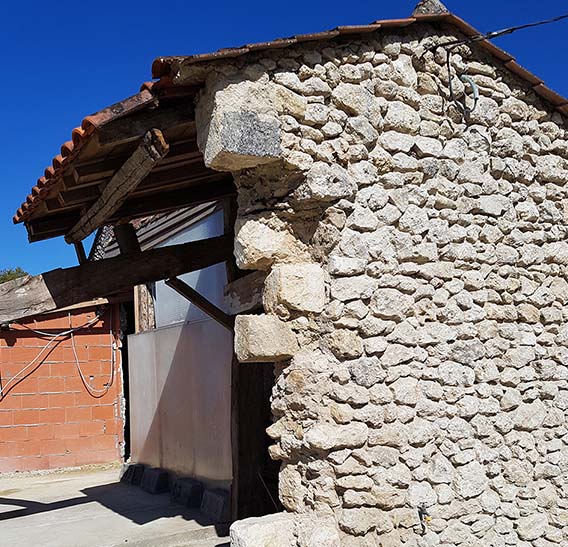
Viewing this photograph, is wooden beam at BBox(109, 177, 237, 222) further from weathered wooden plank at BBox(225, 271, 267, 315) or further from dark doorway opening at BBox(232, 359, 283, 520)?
dark doorway opening at BBox(232, 359, 283, 520)

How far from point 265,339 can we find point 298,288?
330mm

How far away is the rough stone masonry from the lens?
3.82m

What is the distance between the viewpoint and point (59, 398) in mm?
10992

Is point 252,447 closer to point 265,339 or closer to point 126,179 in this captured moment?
point 265,339

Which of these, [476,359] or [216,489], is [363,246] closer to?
[476,359]

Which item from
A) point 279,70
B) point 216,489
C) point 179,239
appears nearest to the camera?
point 279,70

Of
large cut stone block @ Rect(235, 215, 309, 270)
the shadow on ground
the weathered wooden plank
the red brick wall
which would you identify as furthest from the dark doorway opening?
the red brick wall

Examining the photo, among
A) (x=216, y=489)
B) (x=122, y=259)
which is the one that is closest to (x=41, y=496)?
(x=216, y=489)

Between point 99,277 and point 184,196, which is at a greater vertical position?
point 184,196

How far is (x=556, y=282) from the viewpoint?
470 centimetres

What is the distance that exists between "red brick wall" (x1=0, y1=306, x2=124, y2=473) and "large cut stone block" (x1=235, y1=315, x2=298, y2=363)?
25.8 ft

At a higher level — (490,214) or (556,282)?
(490,214)

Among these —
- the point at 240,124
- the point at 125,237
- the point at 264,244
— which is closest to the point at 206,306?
the point at 125,237

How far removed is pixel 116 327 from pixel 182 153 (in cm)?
717
